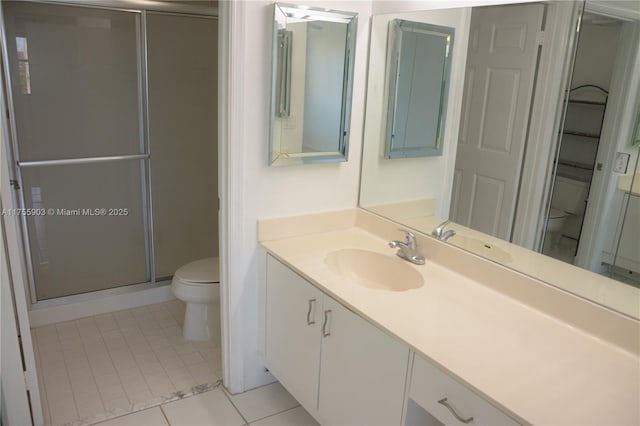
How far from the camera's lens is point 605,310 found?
4.86 feet

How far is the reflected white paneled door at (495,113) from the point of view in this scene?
1.72 metres

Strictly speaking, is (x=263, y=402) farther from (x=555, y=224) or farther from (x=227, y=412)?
(x=555, y=224)

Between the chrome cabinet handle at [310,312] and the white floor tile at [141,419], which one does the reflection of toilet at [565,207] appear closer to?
the chrome cabinet handle at [310,312]

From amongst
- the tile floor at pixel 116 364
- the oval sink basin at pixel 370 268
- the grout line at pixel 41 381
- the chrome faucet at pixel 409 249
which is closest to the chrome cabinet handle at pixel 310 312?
the oval sink basin at pixel 370 268

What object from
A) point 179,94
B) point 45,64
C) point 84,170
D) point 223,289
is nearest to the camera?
point 223,289

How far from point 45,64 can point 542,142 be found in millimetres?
2643

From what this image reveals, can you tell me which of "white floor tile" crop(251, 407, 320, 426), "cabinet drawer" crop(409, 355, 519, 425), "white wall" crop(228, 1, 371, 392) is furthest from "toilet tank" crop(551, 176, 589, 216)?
"white floor tile" crop(251, 407, 320, 426)

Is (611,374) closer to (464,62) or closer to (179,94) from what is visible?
(464,62)

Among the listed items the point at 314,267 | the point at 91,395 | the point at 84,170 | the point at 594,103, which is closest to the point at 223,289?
the point at 314,267

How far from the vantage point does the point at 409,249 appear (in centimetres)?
206

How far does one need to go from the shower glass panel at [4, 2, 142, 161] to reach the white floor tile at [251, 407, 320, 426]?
74.2 inches

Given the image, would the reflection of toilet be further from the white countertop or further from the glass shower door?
the glass shower door

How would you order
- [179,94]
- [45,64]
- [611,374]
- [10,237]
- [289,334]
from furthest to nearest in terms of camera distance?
1. [179,94]
2. [45,64]
3. [289,334]
4. [10,237]
5. [611,374]

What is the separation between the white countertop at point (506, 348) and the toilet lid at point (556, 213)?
0.32m
